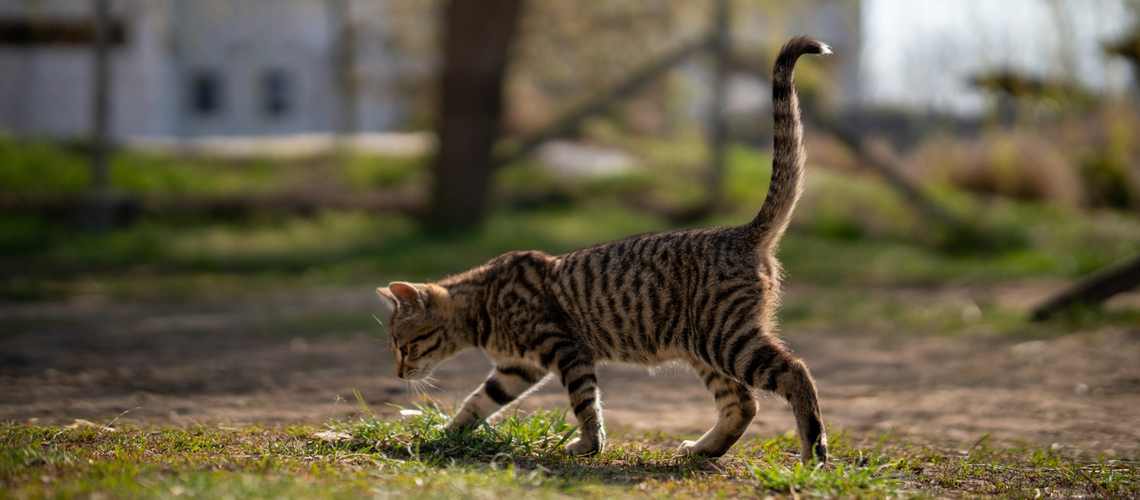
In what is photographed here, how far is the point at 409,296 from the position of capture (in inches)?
175

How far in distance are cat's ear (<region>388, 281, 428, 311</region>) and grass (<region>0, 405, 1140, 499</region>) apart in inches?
22.2


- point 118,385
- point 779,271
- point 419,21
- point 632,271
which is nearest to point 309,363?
point 118,385

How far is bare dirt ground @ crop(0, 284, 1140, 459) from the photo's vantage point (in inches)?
182

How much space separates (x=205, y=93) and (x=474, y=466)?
24.2 meters

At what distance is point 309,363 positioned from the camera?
6109mm

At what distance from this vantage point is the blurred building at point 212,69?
20.1 meters

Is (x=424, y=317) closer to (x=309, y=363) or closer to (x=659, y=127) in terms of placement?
(x=309, y=363)

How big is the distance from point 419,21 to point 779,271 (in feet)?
59.5

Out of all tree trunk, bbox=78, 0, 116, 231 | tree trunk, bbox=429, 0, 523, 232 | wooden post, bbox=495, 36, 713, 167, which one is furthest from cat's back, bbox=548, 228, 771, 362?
tree trunk, bbox=78, 0, 116, 231

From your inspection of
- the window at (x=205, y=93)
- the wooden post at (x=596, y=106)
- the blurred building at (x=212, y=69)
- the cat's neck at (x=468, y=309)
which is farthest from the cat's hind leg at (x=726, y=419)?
the window at (x=205, y=93)

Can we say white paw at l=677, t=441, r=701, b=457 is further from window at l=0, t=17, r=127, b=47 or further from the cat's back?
window at l=0, t=17, r=127, b=47

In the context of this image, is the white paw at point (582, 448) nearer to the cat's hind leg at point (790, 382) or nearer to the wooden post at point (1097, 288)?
the cat's hind leg at point (790, 382)

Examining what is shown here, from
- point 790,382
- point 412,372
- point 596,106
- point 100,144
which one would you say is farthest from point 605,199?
point 790,382

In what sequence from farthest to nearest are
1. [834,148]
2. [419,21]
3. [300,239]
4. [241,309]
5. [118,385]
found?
[419,21] < [834,148] < [300,239] < [241,309] < [118,385]
